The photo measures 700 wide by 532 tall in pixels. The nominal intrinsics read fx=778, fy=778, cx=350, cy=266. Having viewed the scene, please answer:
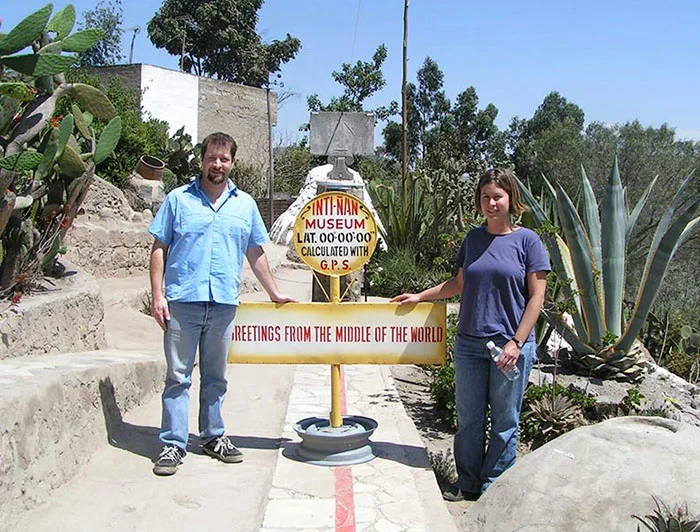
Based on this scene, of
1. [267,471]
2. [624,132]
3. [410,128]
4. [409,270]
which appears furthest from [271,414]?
[410,128]

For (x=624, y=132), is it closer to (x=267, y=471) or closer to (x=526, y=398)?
(x=526, y=398)

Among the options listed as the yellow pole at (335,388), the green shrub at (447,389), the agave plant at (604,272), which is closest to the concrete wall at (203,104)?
the agave plant at (604,272)

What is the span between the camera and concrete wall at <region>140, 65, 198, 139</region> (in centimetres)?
2669

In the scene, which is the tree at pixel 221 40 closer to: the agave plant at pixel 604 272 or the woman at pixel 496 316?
the agave plant at pixel 604 272

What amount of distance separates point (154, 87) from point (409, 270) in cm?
1729

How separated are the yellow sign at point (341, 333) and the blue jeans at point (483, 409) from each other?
0.33 metres

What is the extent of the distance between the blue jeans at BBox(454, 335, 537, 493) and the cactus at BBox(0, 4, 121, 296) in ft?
10.0

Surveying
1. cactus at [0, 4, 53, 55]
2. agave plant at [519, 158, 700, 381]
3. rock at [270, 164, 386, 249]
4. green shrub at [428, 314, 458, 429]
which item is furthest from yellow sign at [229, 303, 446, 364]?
rock at [270, 164, 386, 249]

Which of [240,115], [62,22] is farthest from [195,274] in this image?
[240,115]

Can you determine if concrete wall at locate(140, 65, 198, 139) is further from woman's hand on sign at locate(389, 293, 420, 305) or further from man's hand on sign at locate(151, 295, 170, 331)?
woman's hand on sign at locate(389, 293, 420, 305)

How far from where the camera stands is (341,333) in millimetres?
4543

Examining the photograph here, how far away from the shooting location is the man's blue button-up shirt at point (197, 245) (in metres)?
4.22

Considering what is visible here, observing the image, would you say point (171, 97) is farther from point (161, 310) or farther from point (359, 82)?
point (161, 310)

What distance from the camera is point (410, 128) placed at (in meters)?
46.7
